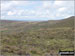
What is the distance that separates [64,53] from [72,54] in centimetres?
49

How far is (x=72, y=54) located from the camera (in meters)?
7.78

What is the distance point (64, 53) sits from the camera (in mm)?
7590
